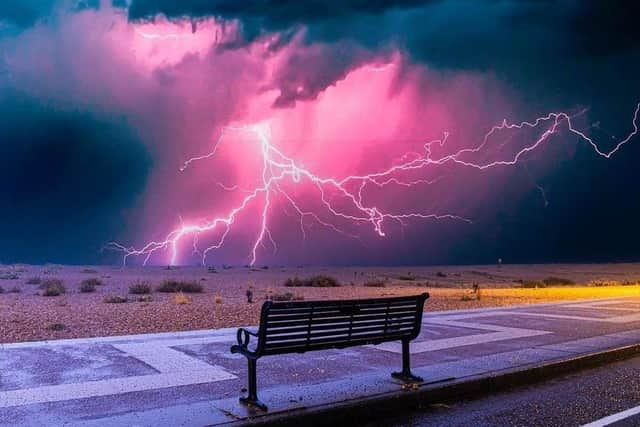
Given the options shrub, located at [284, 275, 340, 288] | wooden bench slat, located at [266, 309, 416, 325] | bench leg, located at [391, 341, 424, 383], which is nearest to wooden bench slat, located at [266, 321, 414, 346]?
wooden bench slat, located at [266, 309, 416, 325]

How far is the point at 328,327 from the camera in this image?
602cm

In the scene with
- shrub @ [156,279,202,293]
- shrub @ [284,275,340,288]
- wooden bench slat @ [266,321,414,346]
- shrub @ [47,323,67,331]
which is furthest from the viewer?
shrub @ [284,275,340,288]

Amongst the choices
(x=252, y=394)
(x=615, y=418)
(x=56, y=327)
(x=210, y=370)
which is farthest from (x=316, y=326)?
(x=56, y=327)

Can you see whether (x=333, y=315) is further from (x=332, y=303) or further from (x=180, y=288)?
(x=180, y=288)

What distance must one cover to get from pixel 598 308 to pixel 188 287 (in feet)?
48.4

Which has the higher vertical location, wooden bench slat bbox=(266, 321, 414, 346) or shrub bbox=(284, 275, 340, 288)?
wooden bench slat bbox=(266, 321, 414, 346)

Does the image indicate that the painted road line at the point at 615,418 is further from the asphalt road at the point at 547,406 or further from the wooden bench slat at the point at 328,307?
the wooden bench slat at the point at 328,307

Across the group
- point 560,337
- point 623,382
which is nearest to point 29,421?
point 623,382

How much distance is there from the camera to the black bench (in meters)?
5.52

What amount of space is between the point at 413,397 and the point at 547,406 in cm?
130

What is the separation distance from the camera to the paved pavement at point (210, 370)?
523cm

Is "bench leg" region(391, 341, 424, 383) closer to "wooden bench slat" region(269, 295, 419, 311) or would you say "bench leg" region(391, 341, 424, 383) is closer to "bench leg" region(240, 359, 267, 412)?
"wooden bench slat" region(269, 295, 419, 311)

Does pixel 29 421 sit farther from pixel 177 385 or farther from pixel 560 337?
pixel 560 337

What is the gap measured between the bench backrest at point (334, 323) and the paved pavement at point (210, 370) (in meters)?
0.45
